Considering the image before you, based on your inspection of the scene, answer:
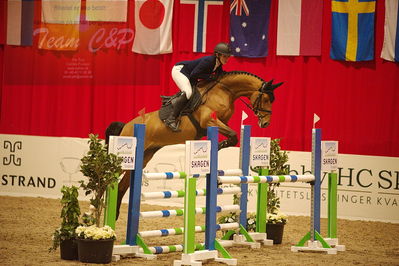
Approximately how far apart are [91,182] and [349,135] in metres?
5.57

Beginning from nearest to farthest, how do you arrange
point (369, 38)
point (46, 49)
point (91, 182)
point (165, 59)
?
point (91, 182)
point (369, 38)
point (165, 59)
point (46, 49)

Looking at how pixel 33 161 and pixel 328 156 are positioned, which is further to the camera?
pixel 33 161

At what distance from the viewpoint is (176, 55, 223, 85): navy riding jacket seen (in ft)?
20.9

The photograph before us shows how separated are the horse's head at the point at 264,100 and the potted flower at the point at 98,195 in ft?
6.66

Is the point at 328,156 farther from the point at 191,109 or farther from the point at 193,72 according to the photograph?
the point at 193,72

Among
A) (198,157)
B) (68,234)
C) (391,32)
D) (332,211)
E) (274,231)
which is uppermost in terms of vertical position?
(391,32)

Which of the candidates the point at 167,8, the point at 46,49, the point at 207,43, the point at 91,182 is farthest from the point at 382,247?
the point at 46,49

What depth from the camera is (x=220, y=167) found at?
30.5 ft

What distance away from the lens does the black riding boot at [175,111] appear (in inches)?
253

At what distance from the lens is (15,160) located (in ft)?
33.1

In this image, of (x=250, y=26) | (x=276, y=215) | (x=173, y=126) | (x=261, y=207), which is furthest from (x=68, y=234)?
(x=250, y=26)

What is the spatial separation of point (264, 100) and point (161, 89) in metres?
4.32

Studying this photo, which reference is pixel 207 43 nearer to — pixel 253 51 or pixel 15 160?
pixel 253 51

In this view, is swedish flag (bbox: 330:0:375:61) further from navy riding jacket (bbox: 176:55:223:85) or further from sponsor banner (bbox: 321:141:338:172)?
sponsor banner (bbox: 321:141:338:172)
